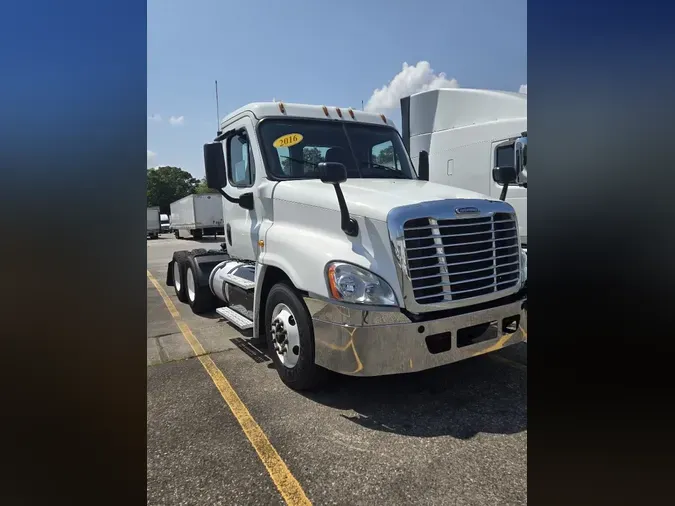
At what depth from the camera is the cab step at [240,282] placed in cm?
460

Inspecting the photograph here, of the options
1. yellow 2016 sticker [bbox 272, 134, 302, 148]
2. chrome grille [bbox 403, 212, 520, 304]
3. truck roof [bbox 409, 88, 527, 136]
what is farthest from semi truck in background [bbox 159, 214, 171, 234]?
chrome grille [bbox 403, 212, 520, 304]

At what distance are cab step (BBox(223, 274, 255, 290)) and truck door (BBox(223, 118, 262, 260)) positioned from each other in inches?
10.7

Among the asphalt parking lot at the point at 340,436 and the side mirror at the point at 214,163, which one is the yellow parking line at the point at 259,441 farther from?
the side mirror at the point at 214,163

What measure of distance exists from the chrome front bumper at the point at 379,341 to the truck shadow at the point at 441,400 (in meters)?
0.42

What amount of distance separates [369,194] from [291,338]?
1.42 metres

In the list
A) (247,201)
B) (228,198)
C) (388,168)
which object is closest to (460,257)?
(388,168)

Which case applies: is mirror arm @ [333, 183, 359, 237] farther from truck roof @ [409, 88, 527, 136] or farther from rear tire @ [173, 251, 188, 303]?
truck roof @ [409, 88, 527, 136]

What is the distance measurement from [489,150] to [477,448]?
6.77 metres

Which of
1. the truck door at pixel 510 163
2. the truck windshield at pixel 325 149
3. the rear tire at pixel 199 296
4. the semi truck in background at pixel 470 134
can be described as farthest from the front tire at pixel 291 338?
the truck door at pixel 510 163

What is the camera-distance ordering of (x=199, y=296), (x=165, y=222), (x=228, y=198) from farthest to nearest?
(x=165, y=222) → (x=199, y=296) → (x=228, y=198)

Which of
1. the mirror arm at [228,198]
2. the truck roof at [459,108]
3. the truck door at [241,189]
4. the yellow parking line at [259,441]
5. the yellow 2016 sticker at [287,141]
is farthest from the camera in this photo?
the truck roof at [459,108]

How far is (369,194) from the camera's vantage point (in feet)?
11.7

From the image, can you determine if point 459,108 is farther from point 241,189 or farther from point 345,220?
point 345,220
